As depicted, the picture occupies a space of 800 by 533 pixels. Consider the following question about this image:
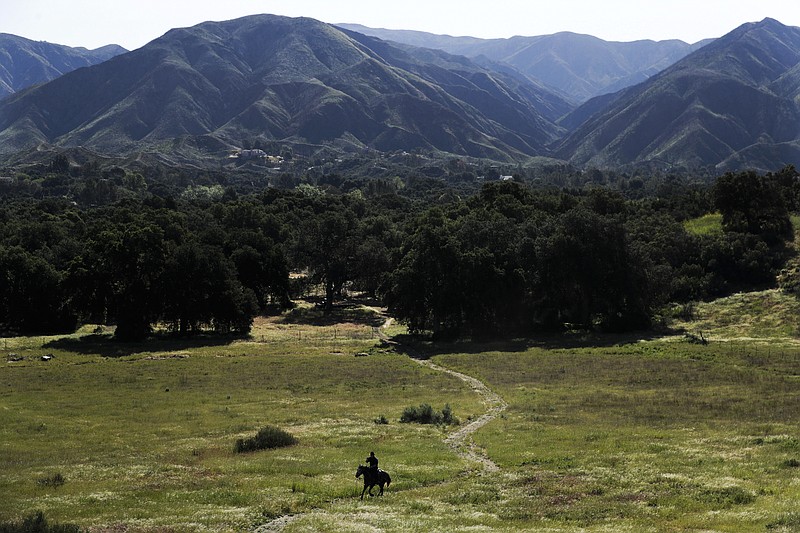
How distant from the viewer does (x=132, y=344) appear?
303 feet

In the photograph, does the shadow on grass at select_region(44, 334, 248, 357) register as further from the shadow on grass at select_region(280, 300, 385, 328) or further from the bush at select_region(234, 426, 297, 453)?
the bush at select_region(234, 426, 297, 453)

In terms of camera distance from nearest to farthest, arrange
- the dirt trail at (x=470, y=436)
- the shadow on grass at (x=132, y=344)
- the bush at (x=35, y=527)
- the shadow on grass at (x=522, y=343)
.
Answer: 1. the bush at (x=35, y=527)
2. the dirt trail at (x=470, y=436)
3. the shadow on grass at (x=522, y=343)
4. the shadow on grass at (x=132, y=344)

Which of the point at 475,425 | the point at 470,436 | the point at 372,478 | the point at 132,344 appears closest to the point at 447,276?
the point at 132,344

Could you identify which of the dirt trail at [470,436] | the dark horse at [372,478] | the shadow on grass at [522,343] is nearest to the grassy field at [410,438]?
the dirt trail at [470,436]

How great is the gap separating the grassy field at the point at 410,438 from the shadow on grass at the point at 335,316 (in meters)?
30.9

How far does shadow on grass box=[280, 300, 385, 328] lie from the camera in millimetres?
117125

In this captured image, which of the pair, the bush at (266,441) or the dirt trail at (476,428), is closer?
the dirt trail at (476,428)

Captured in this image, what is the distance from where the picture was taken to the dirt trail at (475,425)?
1458 inches

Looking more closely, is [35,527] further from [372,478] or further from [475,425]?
[475,425]

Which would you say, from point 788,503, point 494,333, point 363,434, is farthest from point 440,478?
point 494,333

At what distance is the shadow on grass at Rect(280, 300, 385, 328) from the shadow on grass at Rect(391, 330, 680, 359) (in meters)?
21.4

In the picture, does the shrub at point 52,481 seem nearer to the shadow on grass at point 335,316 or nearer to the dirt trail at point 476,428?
the dirt trail at point 476,428

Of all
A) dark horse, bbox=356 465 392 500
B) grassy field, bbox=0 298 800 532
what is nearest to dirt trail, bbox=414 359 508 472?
grassy field, bbox=0 298 800 532

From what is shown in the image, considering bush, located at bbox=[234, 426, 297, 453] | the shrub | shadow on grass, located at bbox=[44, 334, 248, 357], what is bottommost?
the shrub
